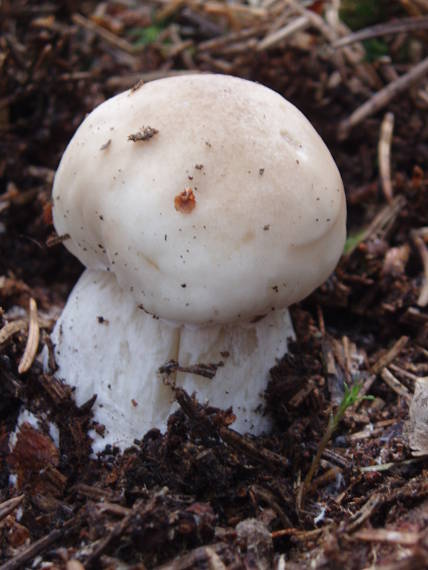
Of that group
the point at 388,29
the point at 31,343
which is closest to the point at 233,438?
the point at 31,343

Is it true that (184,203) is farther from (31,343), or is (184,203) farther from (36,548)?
(36,548)

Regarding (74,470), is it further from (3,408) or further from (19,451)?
(3,408)

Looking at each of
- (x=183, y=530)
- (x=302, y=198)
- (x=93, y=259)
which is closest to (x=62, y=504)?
(x=183, y=530)

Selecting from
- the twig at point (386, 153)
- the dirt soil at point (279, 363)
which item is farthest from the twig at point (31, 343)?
the twig at point (386, 153)

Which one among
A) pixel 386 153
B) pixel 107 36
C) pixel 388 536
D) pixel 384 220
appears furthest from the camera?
pixel 107 36

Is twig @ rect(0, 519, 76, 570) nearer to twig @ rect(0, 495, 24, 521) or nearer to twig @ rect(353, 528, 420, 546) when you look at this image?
twig @ rect(0, 495, 24, 521)

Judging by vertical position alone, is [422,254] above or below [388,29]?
below

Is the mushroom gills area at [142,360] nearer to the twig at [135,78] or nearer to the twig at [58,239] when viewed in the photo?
the twig at [58,239]

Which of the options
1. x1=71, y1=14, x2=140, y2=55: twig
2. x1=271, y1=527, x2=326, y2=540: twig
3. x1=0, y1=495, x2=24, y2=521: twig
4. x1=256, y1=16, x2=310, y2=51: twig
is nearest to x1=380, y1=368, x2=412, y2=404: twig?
x1=271, y1=527, x2=326, y2=540: twig
